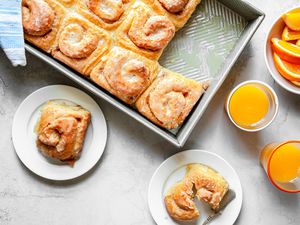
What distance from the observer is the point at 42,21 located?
8.71 ft

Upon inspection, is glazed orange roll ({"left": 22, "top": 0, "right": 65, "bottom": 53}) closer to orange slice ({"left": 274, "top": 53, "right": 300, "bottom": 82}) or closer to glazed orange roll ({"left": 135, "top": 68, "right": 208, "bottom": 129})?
glazed orange roll ({"left": 135, "top": 68, "right": 208, "bottom": 129})

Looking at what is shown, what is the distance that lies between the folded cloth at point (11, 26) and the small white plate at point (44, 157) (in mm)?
422

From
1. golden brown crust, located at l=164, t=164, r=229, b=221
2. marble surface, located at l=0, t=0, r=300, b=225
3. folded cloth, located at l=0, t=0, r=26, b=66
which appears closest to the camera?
folded cloth, located at l=0, t=0, r=26, b=66

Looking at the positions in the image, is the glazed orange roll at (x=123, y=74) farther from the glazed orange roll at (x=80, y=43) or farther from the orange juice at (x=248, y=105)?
the orange juice at (x=248, y=105)

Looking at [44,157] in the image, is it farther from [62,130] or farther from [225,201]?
[225,201]

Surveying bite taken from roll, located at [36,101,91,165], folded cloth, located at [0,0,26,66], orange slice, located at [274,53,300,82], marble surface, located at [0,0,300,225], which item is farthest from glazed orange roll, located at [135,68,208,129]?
folded cloth, located at [0,0,26,66]

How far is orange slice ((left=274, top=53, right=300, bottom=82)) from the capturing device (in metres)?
2.79

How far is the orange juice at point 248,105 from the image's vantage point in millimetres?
2805

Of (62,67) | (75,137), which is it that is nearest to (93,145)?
(75,137)

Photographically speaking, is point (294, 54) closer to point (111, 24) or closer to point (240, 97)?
point (240, 97)

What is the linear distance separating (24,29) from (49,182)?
1.07 metres

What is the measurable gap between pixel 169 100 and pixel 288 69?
81 centimetres

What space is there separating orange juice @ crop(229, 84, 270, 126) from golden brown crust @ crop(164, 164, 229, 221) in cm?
41

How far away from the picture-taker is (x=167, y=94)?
107 inches
